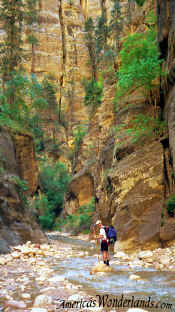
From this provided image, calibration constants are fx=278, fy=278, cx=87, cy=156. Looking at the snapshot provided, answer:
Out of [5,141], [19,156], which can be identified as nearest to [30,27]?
[19,156]

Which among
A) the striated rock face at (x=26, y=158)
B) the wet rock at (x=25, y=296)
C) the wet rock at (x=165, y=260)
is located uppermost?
the striated rock face at (x=26, y=158)

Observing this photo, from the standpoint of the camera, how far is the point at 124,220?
1385 cm

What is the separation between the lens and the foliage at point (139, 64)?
41.1ft

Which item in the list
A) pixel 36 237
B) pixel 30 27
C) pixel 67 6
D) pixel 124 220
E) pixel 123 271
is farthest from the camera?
pixel 67 6

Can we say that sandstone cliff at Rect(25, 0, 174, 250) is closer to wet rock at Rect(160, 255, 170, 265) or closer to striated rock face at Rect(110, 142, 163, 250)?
striated rock face at Rect(110, 142, 163, 250)

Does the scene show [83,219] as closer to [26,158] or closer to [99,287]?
[26,158]

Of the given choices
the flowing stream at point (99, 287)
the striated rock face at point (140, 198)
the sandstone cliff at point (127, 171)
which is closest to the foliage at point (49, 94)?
the sandstone cliff at point (127, 171)

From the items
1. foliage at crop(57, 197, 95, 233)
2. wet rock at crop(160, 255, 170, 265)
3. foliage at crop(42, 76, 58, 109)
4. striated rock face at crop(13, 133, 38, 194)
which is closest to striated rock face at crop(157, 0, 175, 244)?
wet rock at crop(160, 255, 170, 265)

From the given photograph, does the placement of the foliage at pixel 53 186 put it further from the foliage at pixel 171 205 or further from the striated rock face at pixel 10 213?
the foliage at pixel 171 205

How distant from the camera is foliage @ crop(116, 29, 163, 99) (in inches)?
493

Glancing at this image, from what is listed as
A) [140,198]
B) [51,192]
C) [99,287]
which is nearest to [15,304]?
[99,287]

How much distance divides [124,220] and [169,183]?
306 centimetres

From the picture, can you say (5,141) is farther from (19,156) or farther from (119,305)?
(119,305)

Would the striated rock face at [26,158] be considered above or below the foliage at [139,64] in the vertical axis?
below
